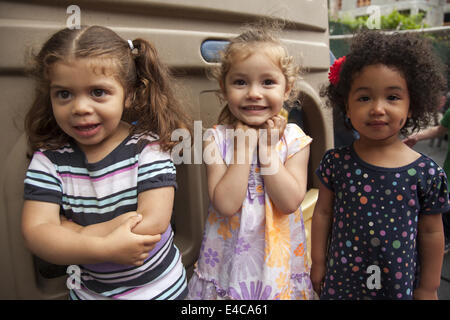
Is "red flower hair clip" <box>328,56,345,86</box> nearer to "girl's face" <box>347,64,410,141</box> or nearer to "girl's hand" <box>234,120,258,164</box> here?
"girl's face" <box>347,64,410,141</box>

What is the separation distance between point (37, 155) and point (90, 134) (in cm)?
19


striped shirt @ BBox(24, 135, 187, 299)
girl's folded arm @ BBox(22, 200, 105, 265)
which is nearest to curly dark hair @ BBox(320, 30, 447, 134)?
striped shirt @ BBox(24, 135, 187, 299)

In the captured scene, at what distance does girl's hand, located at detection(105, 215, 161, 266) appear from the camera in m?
0.91

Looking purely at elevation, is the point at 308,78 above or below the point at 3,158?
above

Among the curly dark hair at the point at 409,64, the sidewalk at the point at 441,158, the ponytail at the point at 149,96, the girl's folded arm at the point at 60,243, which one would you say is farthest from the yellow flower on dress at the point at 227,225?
the sidewalk at the point at 441,158

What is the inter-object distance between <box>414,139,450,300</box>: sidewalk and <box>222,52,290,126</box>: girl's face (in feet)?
5.11

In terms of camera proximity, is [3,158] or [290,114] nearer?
[3,158]

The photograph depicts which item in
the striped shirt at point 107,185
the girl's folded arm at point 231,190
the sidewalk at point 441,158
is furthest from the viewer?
the sidewalk at point 441,158

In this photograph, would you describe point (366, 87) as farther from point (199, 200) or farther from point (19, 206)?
point (19, 206)

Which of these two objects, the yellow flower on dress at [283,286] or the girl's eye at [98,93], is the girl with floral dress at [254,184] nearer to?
the yellow flower on dress at [283,286]

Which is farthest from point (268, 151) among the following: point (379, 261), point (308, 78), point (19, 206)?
point (308, 78)

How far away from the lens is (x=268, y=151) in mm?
1158

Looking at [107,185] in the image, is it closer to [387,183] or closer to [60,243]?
[60,243]

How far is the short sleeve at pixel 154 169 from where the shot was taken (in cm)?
100
